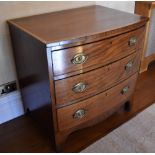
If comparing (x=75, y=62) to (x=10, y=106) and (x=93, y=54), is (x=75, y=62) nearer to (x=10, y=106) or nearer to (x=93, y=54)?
(x=93, y=54)

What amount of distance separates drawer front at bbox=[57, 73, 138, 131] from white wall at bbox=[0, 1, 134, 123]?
0.56 m

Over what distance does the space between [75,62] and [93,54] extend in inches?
4.5

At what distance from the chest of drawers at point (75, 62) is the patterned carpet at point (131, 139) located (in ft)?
0.53

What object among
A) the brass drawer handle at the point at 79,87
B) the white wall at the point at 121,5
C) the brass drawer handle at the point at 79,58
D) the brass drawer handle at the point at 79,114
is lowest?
the brass drawer handle at the point at 79,114

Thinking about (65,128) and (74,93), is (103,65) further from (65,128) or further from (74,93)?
(65,128)

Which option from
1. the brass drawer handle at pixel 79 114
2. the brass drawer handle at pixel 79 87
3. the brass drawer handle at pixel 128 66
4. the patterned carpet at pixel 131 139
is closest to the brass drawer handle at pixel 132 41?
the brass drawer handle at pixel 128 66

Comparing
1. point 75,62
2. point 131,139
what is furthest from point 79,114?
point 131,139

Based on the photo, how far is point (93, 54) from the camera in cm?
111

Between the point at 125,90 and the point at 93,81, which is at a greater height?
the point at 93,81

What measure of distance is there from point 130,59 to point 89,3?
0.64 m

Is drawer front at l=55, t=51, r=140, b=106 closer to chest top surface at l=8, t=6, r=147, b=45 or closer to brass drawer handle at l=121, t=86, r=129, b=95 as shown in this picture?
brass drawer handle at l=121, t=86, r=129, b=95

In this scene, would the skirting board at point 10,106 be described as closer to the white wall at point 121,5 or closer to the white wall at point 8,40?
the white wall at point 8,40

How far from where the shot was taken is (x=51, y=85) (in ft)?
3.51

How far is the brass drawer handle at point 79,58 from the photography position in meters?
1.06
